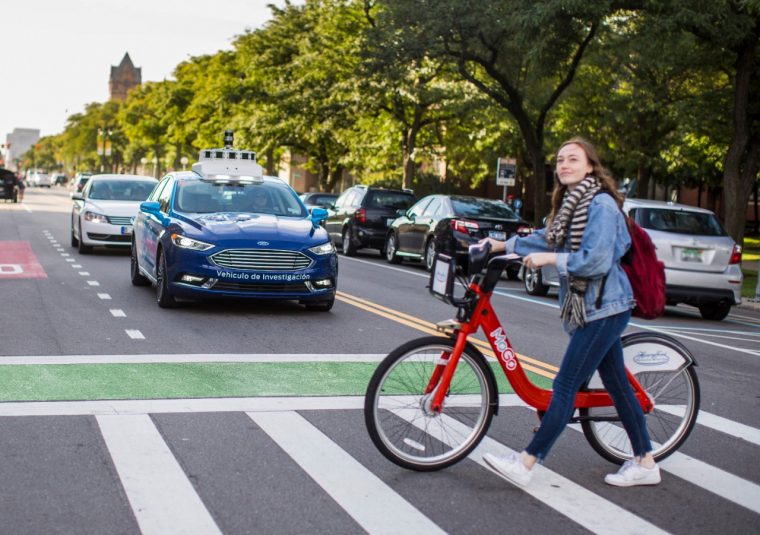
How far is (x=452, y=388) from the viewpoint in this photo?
18.4 ft

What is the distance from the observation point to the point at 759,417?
25.7 ft

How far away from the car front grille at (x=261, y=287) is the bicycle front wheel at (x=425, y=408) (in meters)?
6.52

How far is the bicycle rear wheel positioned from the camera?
19.5 feet

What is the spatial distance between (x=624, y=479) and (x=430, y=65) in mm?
32517

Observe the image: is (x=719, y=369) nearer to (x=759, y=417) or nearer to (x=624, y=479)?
(x=759, y=417)

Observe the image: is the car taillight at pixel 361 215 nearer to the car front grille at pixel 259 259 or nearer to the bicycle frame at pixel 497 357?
the car front grille at pixel 259 259

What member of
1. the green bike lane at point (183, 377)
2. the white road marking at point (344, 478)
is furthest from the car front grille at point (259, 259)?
the white road marking at point (344, 478)

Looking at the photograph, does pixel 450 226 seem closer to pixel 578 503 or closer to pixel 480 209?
pixel 480 209

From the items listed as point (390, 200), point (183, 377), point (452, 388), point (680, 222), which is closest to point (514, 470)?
point (452, 388)

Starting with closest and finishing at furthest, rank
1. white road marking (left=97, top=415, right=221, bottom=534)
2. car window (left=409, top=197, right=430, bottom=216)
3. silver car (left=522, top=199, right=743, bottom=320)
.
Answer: white road marking (left=97, top=415, right=221, bottom=534) < silver car (left=522, top=199, right=743, bottom=320) < car window (left=409, top=197, right=430, bottom=216)

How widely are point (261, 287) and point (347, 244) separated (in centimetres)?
1487

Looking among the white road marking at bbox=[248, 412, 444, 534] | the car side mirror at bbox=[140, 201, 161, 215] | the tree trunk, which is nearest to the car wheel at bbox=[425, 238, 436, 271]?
the tree trunk

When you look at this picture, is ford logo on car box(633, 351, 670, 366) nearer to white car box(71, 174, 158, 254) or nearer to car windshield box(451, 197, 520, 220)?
car windshield box(451, 197, 520, 220)

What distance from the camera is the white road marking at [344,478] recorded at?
477 centimetres
